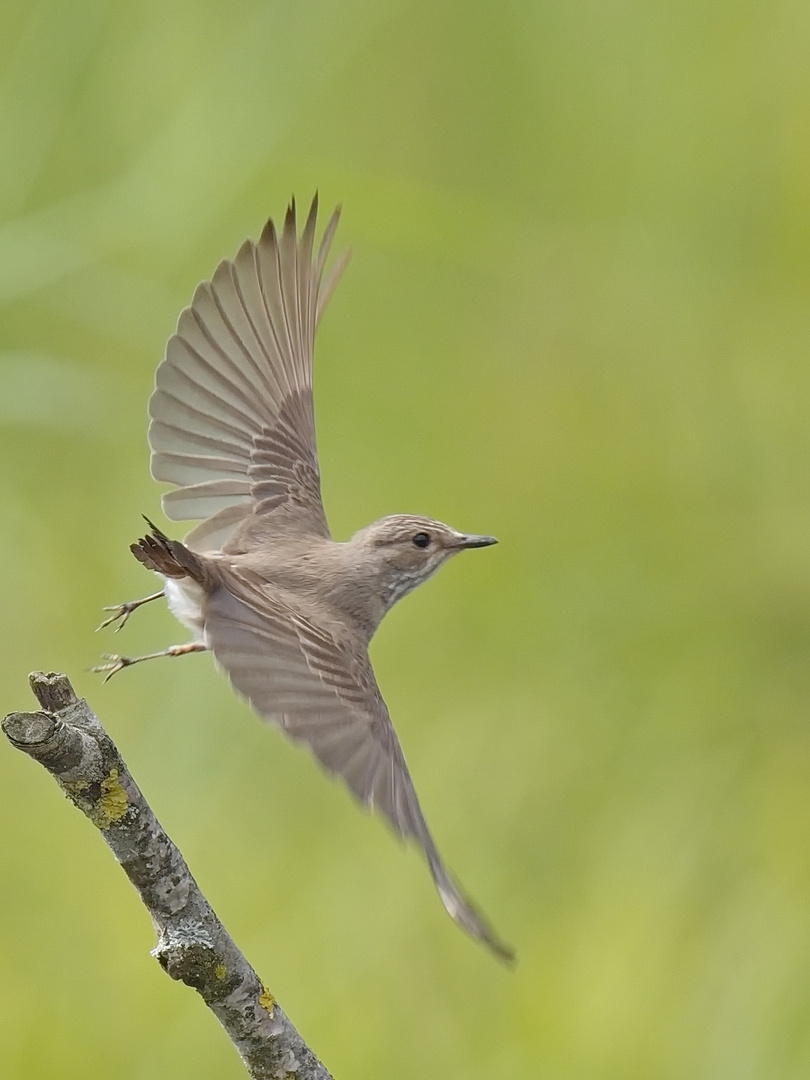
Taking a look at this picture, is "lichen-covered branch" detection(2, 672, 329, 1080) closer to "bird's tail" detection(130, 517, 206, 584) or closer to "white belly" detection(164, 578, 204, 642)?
"bird's tail" detection(130, 517, 206, 584)

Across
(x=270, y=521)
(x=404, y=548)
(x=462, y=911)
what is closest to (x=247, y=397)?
(x=270, y=521)

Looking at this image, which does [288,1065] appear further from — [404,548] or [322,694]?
[404,548]

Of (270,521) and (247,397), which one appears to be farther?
(247,397)

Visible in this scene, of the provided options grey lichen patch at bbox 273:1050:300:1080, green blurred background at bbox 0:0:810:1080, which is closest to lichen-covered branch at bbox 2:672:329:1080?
grey lichen patch at bbox 273:1050:300:1080

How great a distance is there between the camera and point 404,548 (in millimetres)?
2867

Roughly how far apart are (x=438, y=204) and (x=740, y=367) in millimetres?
938

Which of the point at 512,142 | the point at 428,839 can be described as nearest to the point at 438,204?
the point at 512,142

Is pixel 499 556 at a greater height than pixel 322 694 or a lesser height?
lesser

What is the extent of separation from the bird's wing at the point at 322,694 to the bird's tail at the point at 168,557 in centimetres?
6

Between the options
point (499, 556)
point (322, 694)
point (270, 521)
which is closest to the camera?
point (322, 694)

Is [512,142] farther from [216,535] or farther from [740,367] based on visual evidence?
[216,535]

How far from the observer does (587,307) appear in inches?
155

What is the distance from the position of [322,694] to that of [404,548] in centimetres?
76

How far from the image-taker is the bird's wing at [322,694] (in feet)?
6.14
